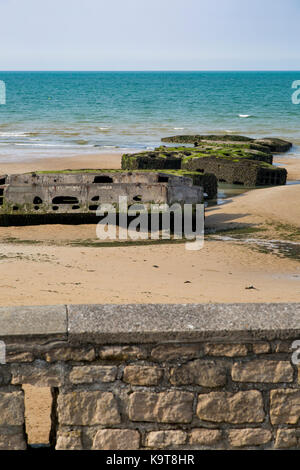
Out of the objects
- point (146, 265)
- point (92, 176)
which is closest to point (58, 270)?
point (146, 265)

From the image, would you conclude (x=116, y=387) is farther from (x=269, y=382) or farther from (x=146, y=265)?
(x=146, y=265)

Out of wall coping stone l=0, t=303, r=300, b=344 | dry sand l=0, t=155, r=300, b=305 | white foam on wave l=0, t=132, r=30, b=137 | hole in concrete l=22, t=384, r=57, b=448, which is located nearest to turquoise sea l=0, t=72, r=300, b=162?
white foam on wave l=0, t=132, r=30, b=137

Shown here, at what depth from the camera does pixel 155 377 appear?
3613mm

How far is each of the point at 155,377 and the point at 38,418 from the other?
4.30 ft

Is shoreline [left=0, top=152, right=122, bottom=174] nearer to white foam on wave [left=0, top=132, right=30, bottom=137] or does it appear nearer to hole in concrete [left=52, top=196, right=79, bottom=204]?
hole in concrete [left=52, top=196, right=79, bottom=204]

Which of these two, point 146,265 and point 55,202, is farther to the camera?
point 55,202

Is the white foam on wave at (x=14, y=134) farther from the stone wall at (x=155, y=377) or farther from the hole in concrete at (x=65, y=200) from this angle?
the stone wall at (x=155, y=377)

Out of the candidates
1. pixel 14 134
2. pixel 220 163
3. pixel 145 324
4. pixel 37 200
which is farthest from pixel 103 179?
pixel 14 134

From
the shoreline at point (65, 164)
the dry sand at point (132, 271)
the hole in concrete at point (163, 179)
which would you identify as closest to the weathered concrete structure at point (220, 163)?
the shoreline at point (65, 164)

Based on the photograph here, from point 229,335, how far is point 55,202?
13.4 m

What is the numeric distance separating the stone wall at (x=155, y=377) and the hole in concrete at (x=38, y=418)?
1.00ft

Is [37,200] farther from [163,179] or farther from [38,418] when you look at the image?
[38,418]

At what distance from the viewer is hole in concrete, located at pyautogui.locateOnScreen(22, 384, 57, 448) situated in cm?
421
